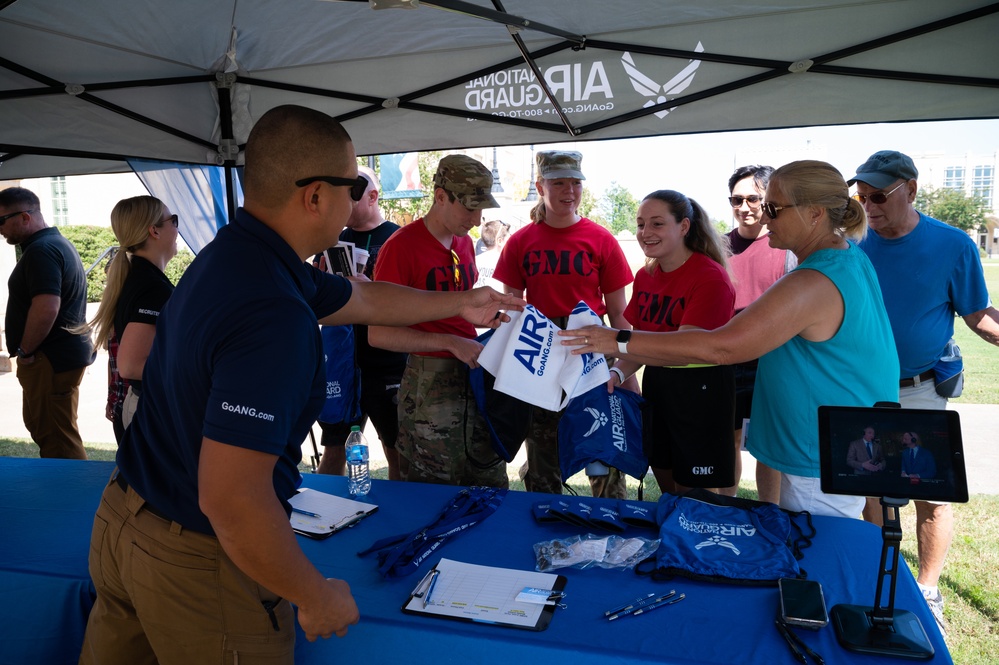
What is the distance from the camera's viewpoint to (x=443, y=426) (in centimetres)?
329

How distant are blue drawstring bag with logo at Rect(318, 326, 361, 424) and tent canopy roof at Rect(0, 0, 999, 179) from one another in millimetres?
1263

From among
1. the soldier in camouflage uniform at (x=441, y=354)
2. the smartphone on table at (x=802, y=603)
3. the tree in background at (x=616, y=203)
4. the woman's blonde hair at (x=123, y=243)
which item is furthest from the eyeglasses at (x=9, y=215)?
the tree in background at (x=616, y=203)

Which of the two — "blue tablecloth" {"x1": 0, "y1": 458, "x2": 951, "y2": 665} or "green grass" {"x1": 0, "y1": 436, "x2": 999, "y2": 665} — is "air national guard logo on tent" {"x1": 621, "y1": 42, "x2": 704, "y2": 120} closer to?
"blue tablecloth" {"x1": 0, "y1": 458, "x2": 951, "y2": 665}

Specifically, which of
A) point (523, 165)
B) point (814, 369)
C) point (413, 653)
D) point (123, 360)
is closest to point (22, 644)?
point (123, 360)

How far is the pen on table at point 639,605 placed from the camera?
170 centimetres

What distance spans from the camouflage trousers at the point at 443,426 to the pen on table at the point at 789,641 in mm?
1868

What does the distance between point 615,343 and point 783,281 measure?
748 mm

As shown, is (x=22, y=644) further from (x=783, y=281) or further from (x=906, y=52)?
(x=906, y=52)

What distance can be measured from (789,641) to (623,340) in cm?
139

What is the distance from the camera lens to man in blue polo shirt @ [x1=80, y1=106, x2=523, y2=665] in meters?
1.25

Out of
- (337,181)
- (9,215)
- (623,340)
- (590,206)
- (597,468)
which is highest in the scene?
(590,206)

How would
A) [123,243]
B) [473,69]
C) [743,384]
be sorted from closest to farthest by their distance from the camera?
1. [123,243]
2. [473,69]
3. [743,384]

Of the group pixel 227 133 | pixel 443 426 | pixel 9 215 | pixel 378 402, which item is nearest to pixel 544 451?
pixel 443 426

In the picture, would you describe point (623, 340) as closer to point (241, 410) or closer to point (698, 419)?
point (698, 419)
